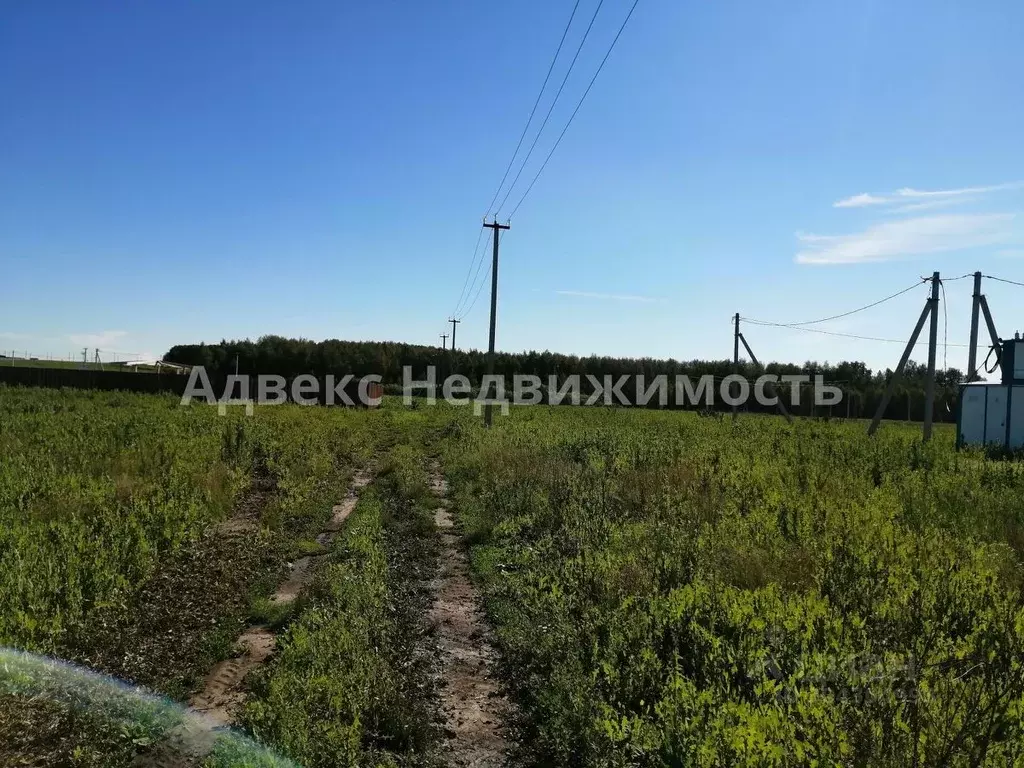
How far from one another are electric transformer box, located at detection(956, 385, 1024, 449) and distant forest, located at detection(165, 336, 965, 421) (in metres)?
29.2

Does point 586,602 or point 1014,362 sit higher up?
point 1014,362

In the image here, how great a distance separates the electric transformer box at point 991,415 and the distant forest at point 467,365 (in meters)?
29.2

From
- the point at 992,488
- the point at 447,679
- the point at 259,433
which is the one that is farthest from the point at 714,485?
the point at 259,433

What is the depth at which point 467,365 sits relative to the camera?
5322cm

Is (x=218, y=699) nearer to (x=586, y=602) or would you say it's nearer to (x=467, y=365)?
(x=586, y=602)

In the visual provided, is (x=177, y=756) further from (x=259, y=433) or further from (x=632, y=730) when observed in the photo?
(x=259, y=433)

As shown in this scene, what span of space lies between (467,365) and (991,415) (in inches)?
1534

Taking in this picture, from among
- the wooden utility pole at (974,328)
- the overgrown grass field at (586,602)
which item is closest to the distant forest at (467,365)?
the wooden utility pole at (974,328)

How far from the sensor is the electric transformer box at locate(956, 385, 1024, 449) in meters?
18.1

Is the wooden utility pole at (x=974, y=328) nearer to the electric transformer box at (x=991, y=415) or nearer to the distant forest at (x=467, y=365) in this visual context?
the electric transformer box at (x=991, y=415)

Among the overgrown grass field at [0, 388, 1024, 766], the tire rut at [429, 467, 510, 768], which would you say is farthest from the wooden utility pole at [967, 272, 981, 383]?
the tire rut at [429, 467, 510, 768]

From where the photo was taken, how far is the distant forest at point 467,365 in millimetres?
49125

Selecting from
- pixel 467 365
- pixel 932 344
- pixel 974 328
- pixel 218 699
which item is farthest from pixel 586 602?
pixel 467 365

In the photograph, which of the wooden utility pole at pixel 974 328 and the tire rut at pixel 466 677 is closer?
the tire rut at pixel 466 677
